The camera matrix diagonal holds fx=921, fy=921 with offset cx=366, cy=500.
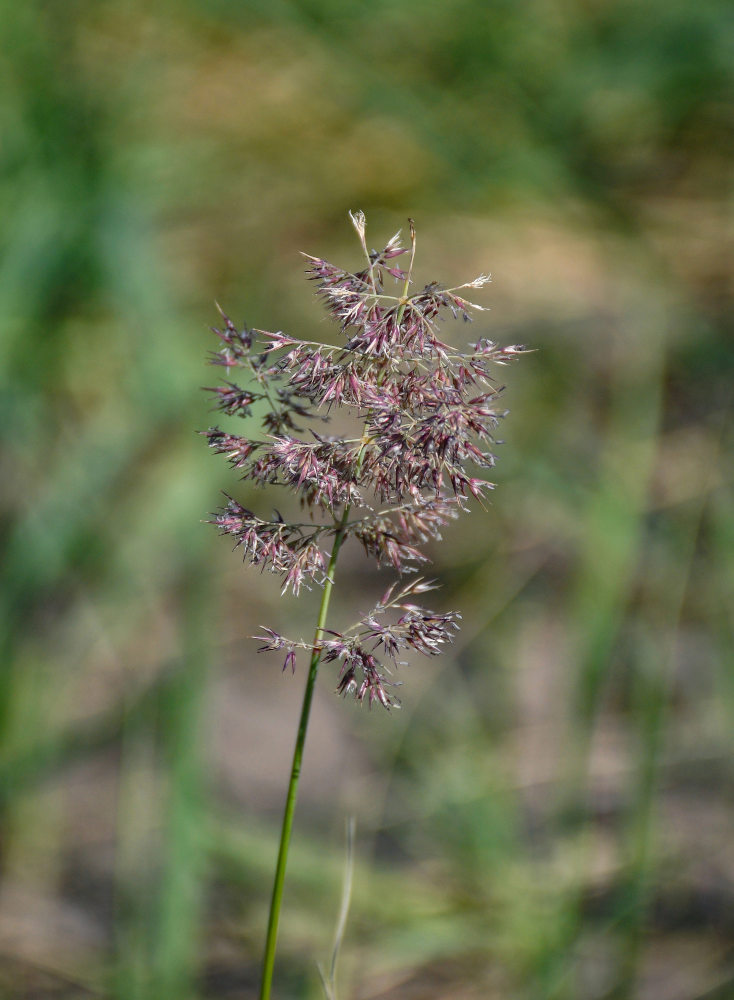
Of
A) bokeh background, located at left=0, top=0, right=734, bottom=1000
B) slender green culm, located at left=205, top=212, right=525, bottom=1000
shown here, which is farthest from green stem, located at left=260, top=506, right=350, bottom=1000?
bokeh background, located at left=0, top=0, right=734, bottom=1000

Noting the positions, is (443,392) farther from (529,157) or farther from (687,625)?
(529,157)

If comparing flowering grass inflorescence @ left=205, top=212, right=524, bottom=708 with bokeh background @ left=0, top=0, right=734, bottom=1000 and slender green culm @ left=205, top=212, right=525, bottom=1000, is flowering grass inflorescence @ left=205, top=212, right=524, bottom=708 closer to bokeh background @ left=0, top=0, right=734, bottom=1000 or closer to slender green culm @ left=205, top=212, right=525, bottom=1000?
slender green culm @ left=205, top=212, right=525, bottom=1000

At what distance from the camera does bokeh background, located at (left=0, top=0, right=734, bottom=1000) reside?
1.15 meters

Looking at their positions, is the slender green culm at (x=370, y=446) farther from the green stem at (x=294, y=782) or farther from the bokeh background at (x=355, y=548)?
the bokeh background at (x=355, y=548)

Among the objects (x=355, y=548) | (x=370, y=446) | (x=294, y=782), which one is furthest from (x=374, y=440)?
(x=355, y=548)

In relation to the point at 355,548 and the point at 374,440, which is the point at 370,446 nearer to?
the point at 374,440

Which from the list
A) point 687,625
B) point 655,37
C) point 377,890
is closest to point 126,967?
point 377,890

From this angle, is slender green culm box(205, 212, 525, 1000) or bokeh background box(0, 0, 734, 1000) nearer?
slender green culm box(205, 212, 525, 1000)

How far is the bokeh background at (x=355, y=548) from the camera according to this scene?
1153mm

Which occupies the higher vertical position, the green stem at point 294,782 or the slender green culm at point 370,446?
the slender green culm at point 370,446

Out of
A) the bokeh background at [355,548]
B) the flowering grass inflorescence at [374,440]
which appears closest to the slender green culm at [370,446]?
Answer: the flowering grass inflorescence at [374,440]

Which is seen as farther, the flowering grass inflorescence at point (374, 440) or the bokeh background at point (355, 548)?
the bokeh background at point (355, 548)

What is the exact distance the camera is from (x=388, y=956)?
1163mm

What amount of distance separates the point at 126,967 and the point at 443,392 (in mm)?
811
